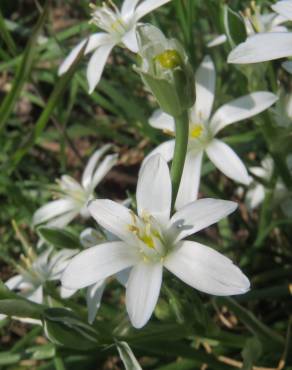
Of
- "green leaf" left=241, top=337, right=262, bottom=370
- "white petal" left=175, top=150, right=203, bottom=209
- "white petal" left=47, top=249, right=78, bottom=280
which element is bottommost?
"green leaf" left=241, top=337, right=262, bottom=370

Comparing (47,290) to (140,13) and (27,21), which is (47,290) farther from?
(27,21)

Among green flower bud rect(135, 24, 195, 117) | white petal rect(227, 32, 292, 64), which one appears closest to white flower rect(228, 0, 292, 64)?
white petal rect(227, 32, 292, 64)

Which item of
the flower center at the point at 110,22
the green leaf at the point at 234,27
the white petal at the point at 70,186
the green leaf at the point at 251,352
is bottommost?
the green leaf at the point at 251,352

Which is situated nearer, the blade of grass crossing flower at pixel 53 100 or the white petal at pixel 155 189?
the white petal at pixel 155 189

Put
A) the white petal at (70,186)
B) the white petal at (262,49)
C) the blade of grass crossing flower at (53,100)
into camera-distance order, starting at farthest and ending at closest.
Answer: the white petal at (70,186) → the blade of grass crossing flower at (53,100) → the white petal at (262,49)

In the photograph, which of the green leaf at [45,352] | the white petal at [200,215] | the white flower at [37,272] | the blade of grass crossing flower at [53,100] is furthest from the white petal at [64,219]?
the white petal at [200,215]

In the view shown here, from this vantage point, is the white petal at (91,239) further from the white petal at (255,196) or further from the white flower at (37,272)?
the white petal at (255,196)

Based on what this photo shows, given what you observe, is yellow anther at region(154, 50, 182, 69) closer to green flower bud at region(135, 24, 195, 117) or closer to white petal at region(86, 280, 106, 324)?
green flower bud at region(135, 24, 195, 117)

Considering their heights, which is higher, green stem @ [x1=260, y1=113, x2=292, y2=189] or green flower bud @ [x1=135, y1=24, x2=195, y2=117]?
green flower bud @ [x1=135, y1=24, x2=195, y2=117]
